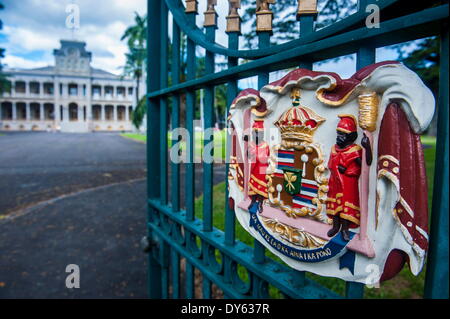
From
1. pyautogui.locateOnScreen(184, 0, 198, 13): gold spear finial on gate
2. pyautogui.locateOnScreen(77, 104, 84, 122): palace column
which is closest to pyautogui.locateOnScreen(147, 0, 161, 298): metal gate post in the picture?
pyautogui.locateOnScreen(184, 0, 198, 13): gold spear finial on gate

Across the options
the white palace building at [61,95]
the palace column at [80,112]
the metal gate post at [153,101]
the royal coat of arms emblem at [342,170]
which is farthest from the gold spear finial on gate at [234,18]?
the palace column at [80,112]

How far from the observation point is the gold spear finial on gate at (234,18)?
1.29 metres

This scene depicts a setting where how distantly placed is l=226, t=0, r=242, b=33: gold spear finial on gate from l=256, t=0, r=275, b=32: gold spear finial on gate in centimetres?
15

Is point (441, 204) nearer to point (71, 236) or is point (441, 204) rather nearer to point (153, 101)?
point (153, 101)

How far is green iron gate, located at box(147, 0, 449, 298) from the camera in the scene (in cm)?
75

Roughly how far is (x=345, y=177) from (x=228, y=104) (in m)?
0.70

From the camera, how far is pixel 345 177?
34.0 inches

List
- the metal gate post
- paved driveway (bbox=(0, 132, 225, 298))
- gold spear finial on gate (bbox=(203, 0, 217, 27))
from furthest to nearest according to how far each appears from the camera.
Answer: paved driveway (bbox=(0, 132, 225, 298))
the metal gate post
gold spear finial on gate (bbox=(203, 0, 217, 27))

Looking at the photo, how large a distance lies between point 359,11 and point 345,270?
0.78 metres

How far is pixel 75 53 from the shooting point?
57.8 m

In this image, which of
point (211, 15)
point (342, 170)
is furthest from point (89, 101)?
point (342, 170)

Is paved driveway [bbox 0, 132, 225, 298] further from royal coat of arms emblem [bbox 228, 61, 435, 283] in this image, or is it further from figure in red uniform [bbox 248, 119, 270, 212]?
royal coat of arms emblem [bbox 228, 61, 435, 283]

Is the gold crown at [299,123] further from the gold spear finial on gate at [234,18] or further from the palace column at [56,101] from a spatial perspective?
the palace column at [56,101]

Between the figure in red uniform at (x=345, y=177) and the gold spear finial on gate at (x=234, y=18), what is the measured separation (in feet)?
2.32
